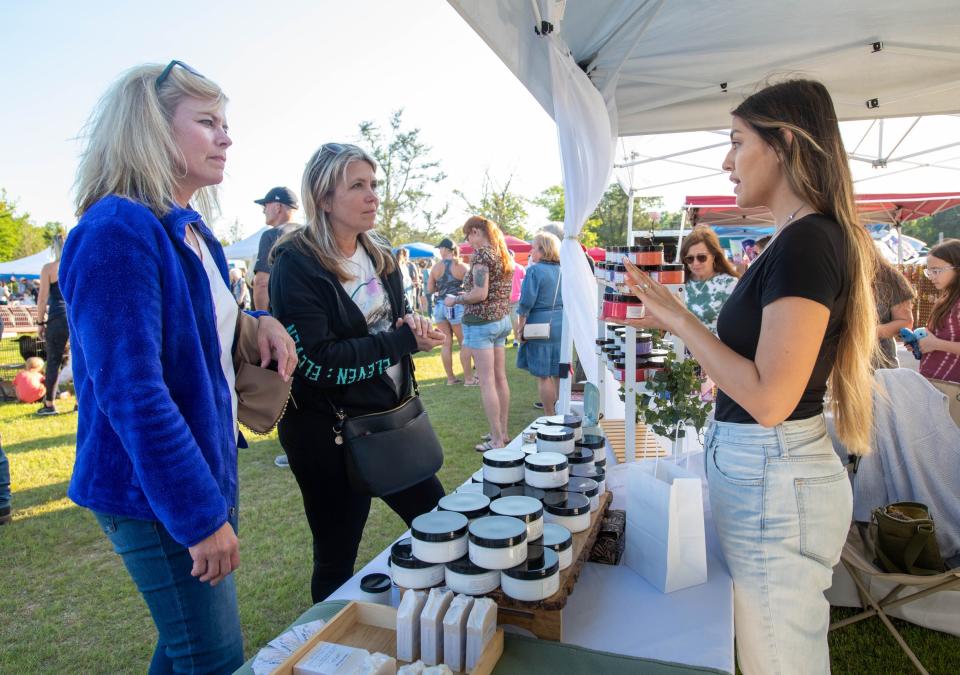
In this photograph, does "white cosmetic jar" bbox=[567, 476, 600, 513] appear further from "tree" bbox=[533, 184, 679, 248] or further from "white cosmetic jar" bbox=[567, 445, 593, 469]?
"tree" bbox=[533, 184, 679, 248]

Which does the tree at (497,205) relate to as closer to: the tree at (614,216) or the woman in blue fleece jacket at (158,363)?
the tree at (614,216)

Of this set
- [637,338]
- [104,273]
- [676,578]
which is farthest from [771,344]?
[104,273]

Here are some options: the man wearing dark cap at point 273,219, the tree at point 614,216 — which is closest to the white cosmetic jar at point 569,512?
the man wearing dark cap at point 273,219

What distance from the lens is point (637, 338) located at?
2059 mm

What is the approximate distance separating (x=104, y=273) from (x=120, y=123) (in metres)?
0.31

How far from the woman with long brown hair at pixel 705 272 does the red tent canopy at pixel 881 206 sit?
641 cm

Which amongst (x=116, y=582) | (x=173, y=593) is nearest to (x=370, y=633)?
(x=173, y=593)

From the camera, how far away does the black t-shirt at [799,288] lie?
1049 mm

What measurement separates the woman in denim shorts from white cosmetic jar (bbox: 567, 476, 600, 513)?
3.01m

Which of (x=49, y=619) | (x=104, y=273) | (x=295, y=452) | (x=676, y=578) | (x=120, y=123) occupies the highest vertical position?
(x=120, y=123)

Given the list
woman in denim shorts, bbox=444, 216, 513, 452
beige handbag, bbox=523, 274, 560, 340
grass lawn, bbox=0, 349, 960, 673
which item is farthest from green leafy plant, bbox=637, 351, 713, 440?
woman in denim shorts, bbox=444, 216, 513, 452

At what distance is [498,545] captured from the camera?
0.94m

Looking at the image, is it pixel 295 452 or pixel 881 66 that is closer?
pixel 295 452

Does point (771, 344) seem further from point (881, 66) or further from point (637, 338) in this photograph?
point (881, 66)
